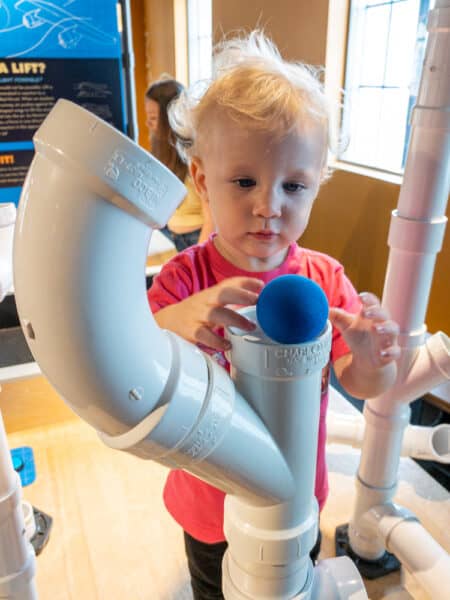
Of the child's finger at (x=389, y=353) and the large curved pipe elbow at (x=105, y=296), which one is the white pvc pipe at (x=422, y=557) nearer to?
the child's finger at (x=389, y=353)

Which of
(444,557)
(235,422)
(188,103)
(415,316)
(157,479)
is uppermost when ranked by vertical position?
(188,103)

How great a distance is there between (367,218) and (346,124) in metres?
1.63

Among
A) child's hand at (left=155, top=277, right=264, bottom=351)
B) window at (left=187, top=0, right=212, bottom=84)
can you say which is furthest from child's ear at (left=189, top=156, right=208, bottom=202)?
window at (left=187, top=0, right=212, bottom=84)

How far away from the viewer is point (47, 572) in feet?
2.68

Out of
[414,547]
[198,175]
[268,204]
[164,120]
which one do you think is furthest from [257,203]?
[164,120]

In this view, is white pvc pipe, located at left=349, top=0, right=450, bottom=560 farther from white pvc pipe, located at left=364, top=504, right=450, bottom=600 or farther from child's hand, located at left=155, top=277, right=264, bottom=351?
child's hand, located at left=155, top=277, right=264, bottom=351

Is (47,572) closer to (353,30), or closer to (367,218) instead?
(367,218)

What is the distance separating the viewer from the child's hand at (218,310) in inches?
12.6

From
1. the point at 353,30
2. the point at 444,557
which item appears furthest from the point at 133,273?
the point at 353,30

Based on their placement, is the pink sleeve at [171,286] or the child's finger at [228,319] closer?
the child's finger at [228,319]

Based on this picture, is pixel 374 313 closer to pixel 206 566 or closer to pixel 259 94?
pixel 259 94

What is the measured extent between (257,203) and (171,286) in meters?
0.15

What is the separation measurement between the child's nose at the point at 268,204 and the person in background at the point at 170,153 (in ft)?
4.14

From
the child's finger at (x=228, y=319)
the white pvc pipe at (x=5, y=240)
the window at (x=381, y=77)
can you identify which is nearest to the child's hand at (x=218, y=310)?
the child's finger at (x=228, y=319)
